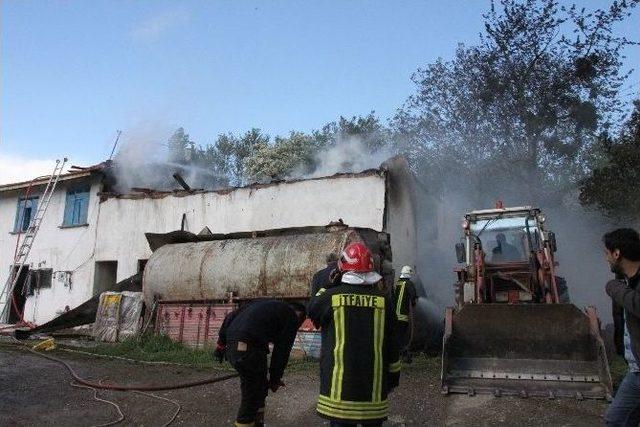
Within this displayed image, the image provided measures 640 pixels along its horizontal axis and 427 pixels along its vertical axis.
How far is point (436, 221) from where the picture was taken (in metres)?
19.8

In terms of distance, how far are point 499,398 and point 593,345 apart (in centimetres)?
161

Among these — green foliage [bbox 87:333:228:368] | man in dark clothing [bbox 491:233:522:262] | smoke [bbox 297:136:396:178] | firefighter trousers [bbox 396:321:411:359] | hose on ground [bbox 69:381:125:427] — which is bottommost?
hose on ground [bbox 69:381:125:427]

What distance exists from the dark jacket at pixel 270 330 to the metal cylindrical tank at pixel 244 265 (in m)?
5.96

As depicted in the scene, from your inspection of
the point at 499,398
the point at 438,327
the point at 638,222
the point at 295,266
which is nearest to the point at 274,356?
the point at 499,398

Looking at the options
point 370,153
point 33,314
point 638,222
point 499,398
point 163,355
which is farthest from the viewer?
point 370,153

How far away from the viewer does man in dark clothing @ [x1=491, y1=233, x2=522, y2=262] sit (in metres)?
9.93

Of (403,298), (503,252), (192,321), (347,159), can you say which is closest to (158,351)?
(192,321)

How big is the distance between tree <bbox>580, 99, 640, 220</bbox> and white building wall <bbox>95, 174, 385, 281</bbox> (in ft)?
21.0

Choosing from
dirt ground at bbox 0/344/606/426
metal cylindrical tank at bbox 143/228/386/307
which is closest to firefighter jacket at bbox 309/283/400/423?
dirt ground at bbox 0/344/606/426

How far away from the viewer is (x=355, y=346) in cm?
327

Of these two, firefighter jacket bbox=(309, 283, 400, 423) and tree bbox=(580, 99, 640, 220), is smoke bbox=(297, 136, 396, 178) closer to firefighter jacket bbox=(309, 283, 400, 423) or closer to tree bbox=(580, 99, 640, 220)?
tree bbox=(580, 99, 640, 220)

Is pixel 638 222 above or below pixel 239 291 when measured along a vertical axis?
above

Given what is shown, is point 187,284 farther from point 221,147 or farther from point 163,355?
point 221,147

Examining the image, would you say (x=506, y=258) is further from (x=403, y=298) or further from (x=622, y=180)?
(x=622, y=180)
